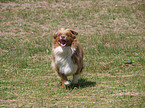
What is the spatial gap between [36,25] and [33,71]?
20.5 ft

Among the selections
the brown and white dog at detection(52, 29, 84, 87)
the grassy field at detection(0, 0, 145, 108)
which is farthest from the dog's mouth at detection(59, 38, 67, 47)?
the grassy field at detection(0, 0, 145, 108)

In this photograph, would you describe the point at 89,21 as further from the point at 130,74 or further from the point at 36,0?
the point at 130,74

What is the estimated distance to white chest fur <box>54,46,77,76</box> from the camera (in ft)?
21.6

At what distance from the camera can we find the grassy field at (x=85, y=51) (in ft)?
20.7

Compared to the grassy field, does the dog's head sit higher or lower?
higher

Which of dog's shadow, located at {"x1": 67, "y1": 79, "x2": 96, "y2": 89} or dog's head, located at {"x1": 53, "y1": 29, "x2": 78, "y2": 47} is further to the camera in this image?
dog's shadow, located at {"x1": 67, "y1": 79, "x2": 96, "y2": 89}

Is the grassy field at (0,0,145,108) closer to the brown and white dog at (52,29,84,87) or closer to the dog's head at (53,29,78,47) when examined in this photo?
the brown and white dog at (52,29,84,87)

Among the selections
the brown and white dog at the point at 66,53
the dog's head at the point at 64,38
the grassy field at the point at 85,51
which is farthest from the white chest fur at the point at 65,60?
the grassy field at the point at 85,51

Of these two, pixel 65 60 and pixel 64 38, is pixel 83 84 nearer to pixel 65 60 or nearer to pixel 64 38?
pixel 65 60

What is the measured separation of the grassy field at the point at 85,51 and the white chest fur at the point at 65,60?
600 mm

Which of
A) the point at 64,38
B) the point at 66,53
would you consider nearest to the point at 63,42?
the point at 64,38

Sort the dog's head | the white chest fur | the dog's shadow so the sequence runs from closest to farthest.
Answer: the dog's head → the white chest fur → the dog's shadow

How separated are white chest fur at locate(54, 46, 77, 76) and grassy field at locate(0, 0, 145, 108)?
60cm

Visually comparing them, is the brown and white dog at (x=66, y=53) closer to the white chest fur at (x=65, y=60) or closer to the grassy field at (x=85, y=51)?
the white chest fur at (x=65, y=60)
